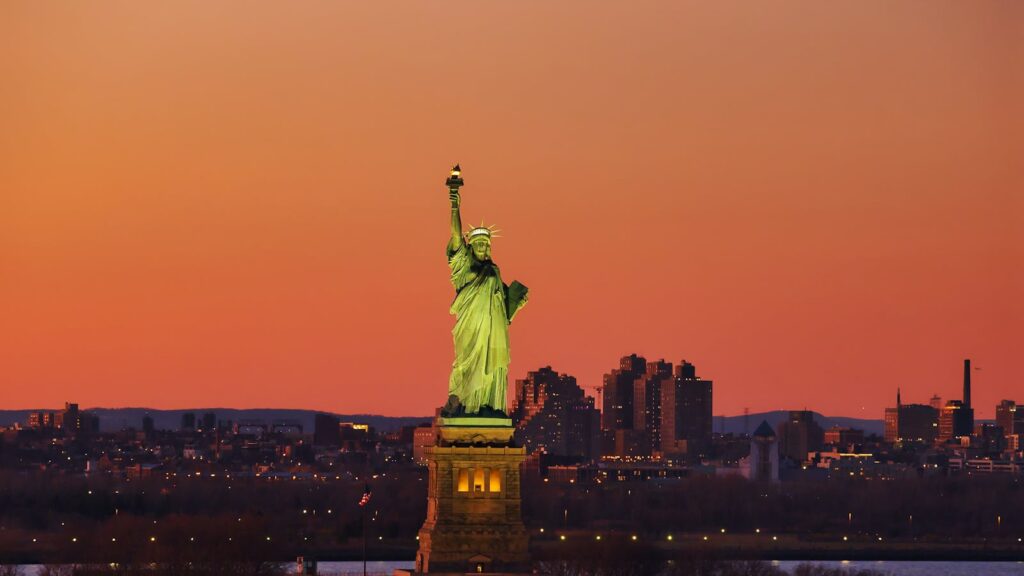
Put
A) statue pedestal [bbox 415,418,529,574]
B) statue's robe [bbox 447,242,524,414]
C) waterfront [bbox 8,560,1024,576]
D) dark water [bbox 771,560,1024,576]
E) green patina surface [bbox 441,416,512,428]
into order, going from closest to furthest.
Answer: statue pedestal [bbox 415,418,529,574]
green patina surface [bbox 441,416,512,428]
statue's robe [bbox 447,242,524,414]
waterfront [bbox 8,560,1024,576]
dark water [bbox 771,560,1024,576]

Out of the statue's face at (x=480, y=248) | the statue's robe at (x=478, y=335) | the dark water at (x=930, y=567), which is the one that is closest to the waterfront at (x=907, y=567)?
the dark water at (x=930, y=567)

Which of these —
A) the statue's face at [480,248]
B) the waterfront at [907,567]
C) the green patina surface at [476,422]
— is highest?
the statue's face at [480,248]

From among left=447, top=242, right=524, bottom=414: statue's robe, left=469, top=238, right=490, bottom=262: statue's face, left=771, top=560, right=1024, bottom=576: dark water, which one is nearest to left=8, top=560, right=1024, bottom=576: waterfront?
left=771, top=560, right=1024, bottom=576: dark water

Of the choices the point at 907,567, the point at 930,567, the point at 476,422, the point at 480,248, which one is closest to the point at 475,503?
the point at 476,422

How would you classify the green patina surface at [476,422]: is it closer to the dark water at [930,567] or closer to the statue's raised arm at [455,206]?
the statue's raised arm at [455,206]

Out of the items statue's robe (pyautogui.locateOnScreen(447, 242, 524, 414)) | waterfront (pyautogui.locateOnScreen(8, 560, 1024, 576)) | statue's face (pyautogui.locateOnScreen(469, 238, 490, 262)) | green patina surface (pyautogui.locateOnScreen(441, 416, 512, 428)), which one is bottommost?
waterfront (pyautogui.locateOnScreen(8, 560, 1024, 576))

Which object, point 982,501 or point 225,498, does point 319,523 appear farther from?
point 982,501

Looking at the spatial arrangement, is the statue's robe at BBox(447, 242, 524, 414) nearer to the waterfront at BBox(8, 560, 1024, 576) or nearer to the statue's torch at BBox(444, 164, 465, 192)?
the statue's torch at BBox(444, 164, 465, 192)

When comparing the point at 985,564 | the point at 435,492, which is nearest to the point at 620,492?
the point at 985,564
